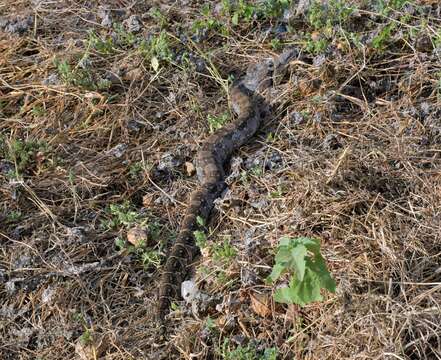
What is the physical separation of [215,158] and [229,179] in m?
0.25

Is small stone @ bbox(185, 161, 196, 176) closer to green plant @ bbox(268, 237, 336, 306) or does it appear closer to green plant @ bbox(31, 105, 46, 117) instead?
green plant @ bbox(31, 105, 46, 117)

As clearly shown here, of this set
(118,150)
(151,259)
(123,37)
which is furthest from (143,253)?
(123,37)

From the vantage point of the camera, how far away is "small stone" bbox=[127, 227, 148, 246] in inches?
209

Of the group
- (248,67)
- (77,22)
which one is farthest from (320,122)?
(77,22)

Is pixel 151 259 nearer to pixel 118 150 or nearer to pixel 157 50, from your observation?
pixel 118 150

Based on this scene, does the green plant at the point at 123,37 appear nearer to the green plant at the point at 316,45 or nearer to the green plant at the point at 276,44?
the green plant at the point at 276,44

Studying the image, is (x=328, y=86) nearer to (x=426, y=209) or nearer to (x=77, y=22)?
(x=426, y=209)

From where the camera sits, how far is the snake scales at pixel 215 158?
200 inches

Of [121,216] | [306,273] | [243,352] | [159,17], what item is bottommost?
[121,216]

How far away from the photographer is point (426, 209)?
4.89 metres

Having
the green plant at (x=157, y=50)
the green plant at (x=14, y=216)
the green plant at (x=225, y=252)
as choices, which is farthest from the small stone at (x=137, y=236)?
the green plant at (x=157, y=50)

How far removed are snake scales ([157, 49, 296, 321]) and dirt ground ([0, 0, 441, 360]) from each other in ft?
0.30

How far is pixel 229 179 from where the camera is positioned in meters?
5.84

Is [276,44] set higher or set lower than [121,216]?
higher
